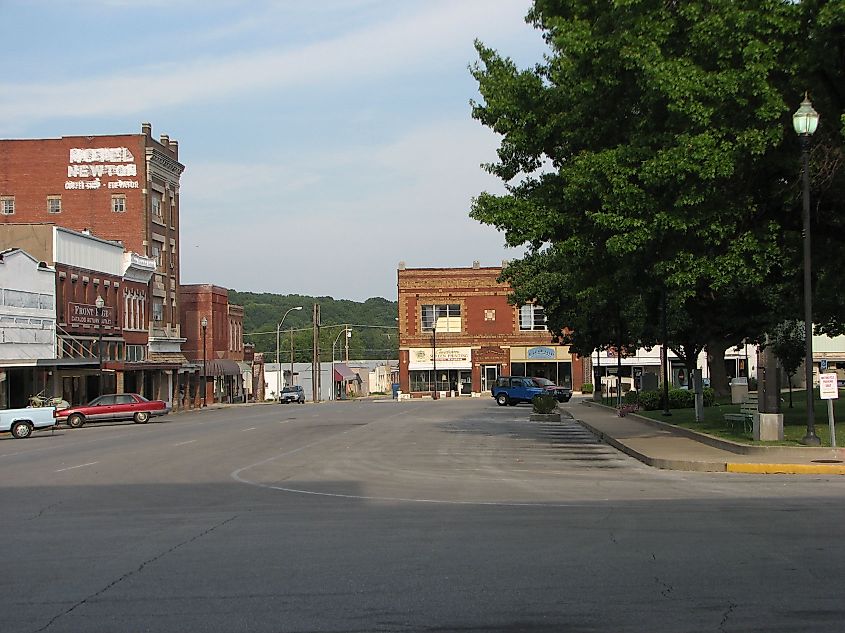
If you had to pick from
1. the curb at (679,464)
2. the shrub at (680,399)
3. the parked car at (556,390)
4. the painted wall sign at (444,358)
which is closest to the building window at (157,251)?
the parked car at (556,390)

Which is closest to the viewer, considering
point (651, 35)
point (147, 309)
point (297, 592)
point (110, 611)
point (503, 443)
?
point (110, 611)

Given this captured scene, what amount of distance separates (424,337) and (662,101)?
76502 mm

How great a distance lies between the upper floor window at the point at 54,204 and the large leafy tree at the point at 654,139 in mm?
55820

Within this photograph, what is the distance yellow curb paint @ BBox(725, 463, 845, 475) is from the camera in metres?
18.8

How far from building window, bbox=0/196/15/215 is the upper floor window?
8.29 ft

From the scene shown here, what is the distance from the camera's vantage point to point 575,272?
31.6 m

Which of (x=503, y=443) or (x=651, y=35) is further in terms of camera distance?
(x=503, y=443)

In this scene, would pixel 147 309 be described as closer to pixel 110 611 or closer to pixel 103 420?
pixel 103 420

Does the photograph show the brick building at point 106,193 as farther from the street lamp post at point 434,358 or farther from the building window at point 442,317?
the building window at point 442,317

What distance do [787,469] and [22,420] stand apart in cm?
3018

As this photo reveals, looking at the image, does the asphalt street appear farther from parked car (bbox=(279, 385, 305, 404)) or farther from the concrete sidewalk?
parked car (bbox=(279, 385, 305, 404))

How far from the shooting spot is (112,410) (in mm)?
50906

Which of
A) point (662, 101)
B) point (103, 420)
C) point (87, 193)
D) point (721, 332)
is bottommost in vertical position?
point (103, 420)

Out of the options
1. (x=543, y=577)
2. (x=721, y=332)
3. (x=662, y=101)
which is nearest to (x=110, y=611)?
(x=543, y=577)
